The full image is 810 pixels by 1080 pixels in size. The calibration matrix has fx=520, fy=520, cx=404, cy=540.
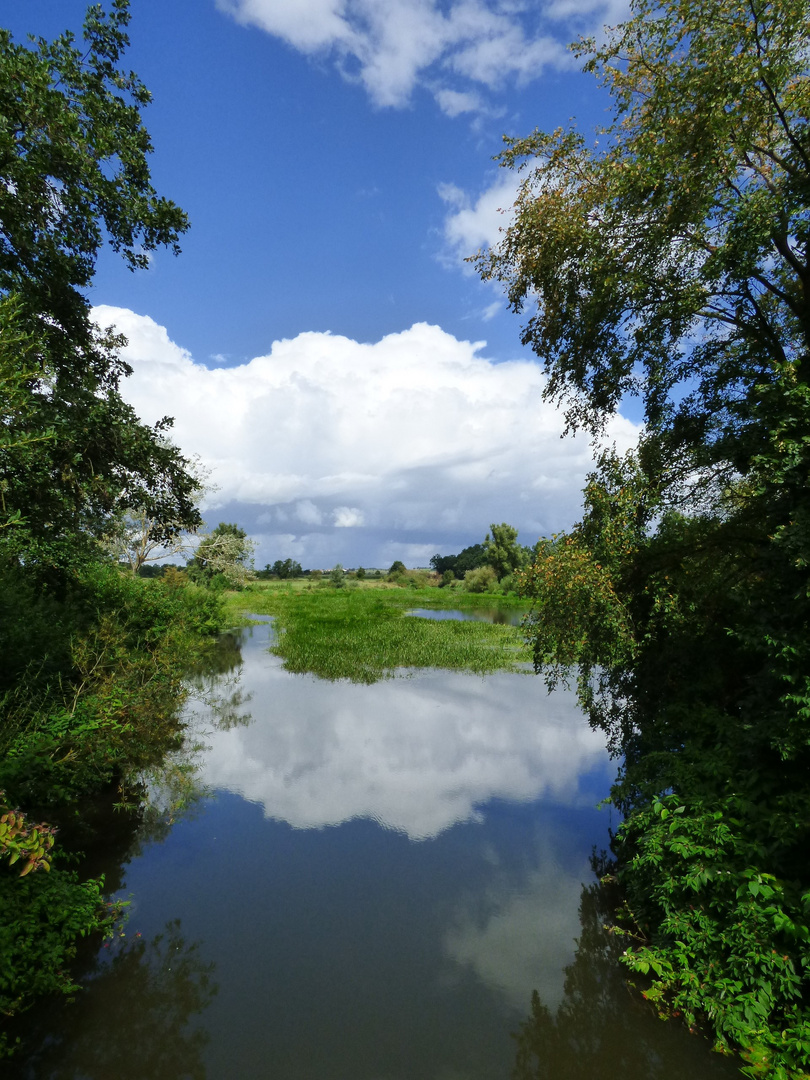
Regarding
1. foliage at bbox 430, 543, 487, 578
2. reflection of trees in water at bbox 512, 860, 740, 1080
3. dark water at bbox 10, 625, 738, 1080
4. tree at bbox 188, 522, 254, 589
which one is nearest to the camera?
reflection of trees in water at bbox 512, 860, 740, 1080

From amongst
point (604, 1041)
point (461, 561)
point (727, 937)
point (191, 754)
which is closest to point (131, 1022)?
point (604, 1041)

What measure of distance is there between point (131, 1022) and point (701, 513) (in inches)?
451

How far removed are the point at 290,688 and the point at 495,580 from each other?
65.7 meters

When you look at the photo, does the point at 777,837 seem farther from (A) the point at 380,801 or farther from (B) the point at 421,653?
(B) the point at 421,653

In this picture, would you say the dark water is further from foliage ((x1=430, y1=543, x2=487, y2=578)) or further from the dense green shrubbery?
foliage ((x1=430, y1=543, x2=487, y2=578))

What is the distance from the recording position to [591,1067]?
547cm

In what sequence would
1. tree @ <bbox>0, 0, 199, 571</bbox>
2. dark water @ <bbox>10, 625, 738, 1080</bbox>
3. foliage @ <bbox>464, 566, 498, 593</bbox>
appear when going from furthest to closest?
foliage @ <bbox>464, 566, 498, 593</bbox>
tree @ <bbox>0, 0, 199, 571</bbox>
dark water @ <bbox>10, 625, 738, 1080</bbox>

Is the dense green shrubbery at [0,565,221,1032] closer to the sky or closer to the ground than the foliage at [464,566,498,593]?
closer to the ground

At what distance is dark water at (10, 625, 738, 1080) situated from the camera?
5.52 metres

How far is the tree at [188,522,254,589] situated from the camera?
3303 centimetres

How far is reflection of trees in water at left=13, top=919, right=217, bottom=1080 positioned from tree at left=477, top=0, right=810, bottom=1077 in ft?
17.1

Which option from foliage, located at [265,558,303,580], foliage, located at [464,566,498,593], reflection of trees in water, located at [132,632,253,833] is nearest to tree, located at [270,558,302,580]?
foliage, located at [265,558,303,580]

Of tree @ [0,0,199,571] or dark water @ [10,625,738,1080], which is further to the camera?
tree @ [0,0,199,571]

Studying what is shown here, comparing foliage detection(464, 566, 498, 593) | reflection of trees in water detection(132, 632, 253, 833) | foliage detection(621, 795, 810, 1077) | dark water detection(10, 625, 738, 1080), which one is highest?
foliage detection(464, 566, 498, 593)
